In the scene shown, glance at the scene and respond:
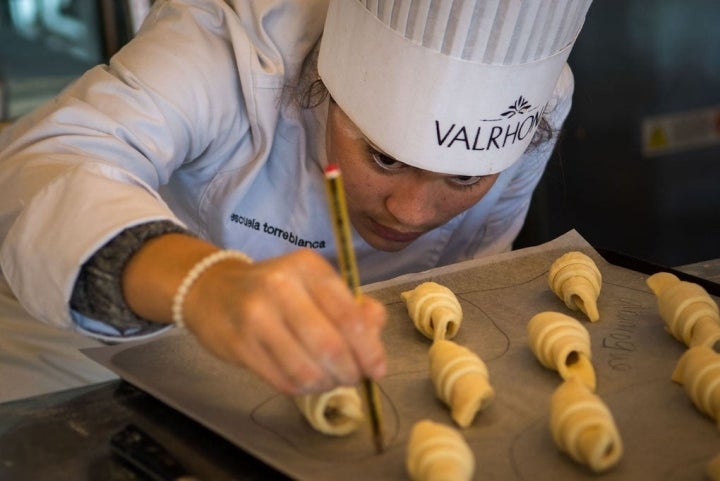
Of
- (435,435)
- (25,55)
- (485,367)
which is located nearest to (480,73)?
(485,367)

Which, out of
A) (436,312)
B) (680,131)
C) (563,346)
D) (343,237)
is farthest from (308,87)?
(680,131)

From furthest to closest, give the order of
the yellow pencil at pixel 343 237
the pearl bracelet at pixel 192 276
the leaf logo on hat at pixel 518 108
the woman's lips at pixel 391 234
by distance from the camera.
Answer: the woman's lips at pixel 391 234, the leaf logo on hat at pixel 518 108, the pearl bracelet at pixel 192 276, the yellow pencil at pixel 343 237

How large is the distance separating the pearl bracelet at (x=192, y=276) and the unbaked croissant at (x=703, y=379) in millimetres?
618

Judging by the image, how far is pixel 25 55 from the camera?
3.83m

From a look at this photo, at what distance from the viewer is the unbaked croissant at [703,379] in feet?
4.14

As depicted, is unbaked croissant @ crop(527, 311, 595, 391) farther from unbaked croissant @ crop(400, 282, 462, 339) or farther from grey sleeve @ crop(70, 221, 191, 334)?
grey sleeve @ crop(70, 221, 191, 334)

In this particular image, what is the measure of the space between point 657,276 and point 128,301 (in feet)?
2.94

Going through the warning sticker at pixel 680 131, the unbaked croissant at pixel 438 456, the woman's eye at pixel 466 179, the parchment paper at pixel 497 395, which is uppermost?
the woman's eye at pixel 466 179

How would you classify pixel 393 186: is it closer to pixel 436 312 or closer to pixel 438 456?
pixel 436 312

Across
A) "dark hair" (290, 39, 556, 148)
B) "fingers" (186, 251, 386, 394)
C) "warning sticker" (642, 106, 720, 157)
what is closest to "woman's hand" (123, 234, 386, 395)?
"fingers" (186, 251, 386, 394)

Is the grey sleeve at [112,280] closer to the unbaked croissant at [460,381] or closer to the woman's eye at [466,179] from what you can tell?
the unbaked croissant at [460,381]

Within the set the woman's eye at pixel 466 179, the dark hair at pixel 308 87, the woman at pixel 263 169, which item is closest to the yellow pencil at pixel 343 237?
the woman at pixel 263 169

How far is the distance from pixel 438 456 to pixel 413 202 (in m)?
0.53

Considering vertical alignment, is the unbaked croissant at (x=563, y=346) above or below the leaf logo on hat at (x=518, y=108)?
below
